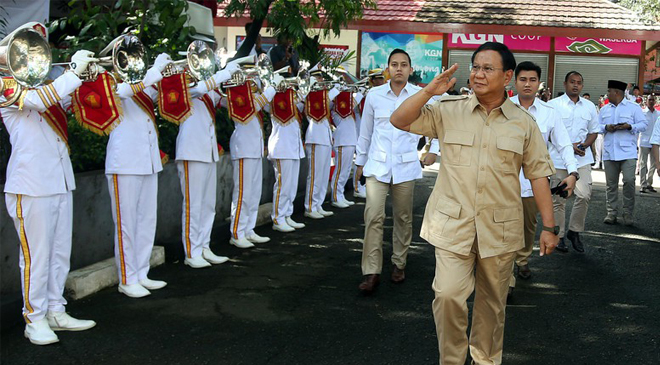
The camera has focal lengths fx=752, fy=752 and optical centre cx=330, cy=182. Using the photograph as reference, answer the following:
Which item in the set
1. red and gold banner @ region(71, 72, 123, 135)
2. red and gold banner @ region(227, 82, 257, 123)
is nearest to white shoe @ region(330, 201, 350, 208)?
red and gold banner @ region(227, 82, 257, 123)

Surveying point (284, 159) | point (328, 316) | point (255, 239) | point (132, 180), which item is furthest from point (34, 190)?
point (284, 159)

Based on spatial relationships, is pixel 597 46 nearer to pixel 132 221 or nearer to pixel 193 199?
pixel 193 199

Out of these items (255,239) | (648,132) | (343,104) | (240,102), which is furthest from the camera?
(648,132)

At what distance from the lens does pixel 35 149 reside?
5012 millimetres

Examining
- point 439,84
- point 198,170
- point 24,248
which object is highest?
point 439,84

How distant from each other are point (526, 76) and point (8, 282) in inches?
170

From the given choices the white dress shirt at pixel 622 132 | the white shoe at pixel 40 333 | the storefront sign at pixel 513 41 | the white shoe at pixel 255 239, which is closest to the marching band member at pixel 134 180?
the white shoe at pixel 40 333

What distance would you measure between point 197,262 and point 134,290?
109 cm

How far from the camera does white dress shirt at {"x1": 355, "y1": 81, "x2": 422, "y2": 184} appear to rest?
620 cm

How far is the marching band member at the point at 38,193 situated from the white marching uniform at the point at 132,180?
0.86m

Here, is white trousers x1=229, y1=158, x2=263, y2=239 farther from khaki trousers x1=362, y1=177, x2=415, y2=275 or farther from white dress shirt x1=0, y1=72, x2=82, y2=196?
white dress shirt x1=0, y1=72, x2=82, y2=196

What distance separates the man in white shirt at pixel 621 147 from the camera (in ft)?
32.3

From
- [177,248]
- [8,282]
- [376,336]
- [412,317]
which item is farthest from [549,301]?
[8,282]

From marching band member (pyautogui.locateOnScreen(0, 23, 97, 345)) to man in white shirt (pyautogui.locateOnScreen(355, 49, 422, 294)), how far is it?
7.65 ft
